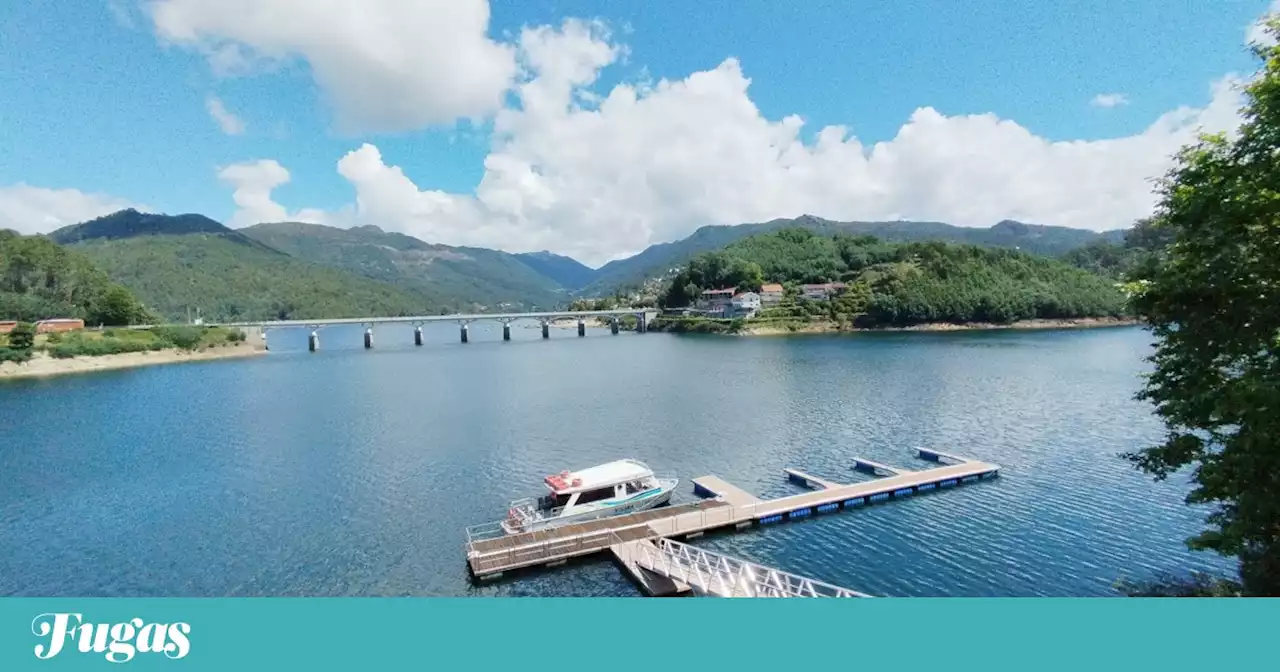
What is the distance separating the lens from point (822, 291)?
501ft

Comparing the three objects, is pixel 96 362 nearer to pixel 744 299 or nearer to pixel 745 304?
pixel 745 304

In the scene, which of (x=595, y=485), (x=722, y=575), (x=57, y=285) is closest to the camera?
(x=722, y=575)

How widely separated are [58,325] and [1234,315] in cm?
12002

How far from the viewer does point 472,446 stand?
38312 mm

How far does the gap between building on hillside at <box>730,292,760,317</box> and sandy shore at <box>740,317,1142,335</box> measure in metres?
13.4

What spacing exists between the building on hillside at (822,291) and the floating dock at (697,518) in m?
122

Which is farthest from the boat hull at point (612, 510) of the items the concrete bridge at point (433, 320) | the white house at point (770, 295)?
the white house at point (770, 295)

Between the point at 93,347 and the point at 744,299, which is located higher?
the point at 744,299

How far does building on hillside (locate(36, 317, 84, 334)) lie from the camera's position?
88.4m

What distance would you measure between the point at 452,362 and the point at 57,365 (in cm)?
4727

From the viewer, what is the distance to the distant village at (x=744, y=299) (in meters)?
147

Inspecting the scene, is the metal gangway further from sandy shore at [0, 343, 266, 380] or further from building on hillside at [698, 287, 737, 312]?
building on hillside at [698, 287, 737, 312]

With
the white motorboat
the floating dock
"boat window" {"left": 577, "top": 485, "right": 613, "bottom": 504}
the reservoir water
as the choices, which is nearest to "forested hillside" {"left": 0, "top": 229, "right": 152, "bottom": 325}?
the reservoir water

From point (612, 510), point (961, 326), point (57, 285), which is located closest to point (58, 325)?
point (57, 285)
